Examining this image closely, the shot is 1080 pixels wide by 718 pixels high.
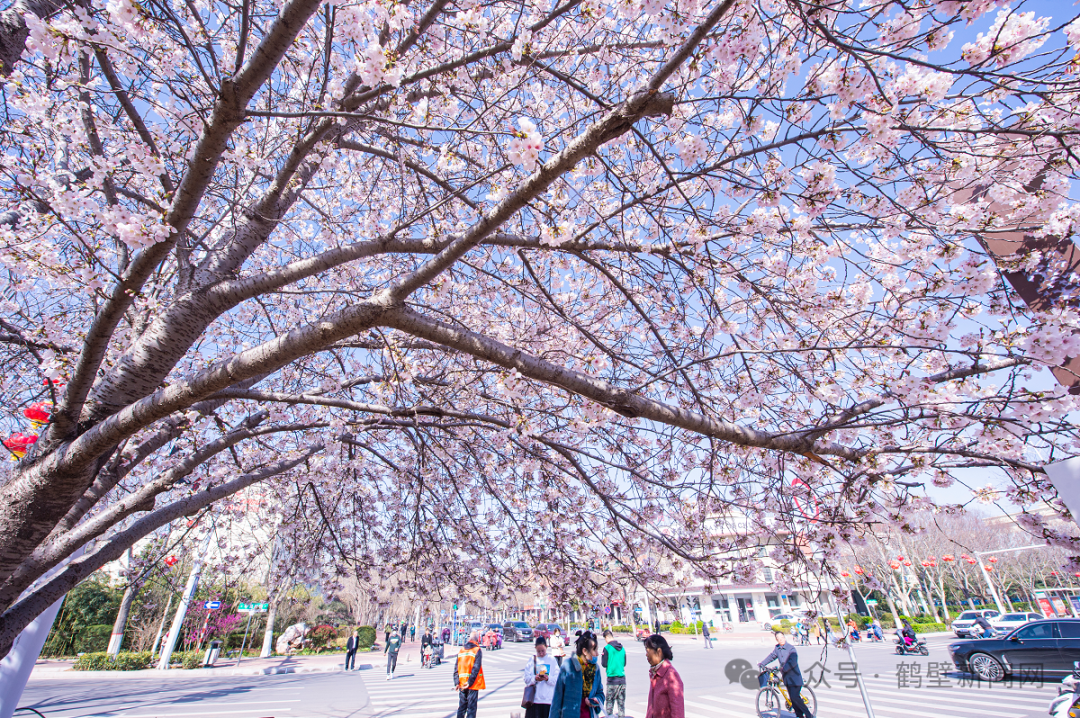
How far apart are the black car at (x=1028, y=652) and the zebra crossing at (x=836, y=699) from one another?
0.36 metres

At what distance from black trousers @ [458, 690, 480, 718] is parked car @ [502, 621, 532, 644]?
933 inches

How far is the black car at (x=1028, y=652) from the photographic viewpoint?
8.96 m

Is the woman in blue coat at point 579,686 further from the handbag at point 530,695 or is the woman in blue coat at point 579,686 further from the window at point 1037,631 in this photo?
the window at point 1037,631

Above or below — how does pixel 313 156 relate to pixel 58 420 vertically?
above

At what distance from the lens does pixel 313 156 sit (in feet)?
12.5

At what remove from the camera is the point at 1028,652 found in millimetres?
9297

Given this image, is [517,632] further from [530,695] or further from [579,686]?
[579,686]

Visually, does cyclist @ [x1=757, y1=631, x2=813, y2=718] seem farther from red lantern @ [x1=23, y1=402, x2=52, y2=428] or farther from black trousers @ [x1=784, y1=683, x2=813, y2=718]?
red lantern @ [x1=23, y1=402, x2=52, y2=428]

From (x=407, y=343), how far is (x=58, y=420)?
2.11 metres

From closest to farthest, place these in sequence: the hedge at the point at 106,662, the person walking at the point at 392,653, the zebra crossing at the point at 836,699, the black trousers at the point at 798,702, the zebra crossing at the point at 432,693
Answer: the black trousers at the point at 798,702
the zebra crossing at the point at 836,699
the zebra crossing at the point at 432,693
the person walking at the point at 392,653
the hedge at the point at 106,662

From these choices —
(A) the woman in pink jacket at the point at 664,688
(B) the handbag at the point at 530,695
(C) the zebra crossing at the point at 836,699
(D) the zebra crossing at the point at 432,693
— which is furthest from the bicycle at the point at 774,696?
(A) the woman in pink jacket at the point at 664,688

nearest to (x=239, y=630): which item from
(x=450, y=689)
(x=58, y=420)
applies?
(x=450, y=689)

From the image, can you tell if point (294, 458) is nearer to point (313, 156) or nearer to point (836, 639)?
point (313, 156)

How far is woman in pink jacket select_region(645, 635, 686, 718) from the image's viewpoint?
12.4 feet
